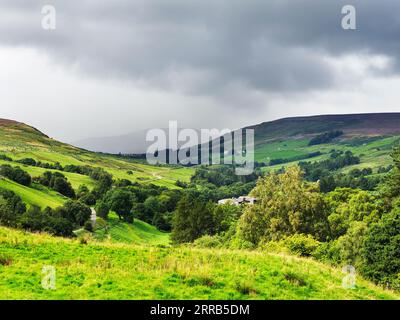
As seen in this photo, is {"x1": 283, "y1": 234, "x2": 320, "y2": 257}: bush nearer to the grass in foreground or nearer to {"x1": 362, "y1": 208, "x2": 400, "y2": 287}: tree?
{"x1": 362, "y1": 208, "x2": 400, "y2": 287}: tree

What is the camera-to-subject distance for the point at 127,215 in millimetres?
128875

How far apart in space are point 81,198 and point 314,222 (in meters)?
90.7

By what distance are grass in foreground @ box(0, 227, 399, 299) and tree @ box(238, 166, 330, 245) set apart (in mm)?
37040

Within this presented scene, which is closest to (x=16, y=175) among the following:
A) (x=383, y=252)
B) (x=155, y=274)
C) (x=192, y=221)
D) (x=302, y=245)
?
(x=192, y=221)

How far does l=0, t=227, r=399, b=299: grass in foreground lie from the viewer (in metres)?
19.5

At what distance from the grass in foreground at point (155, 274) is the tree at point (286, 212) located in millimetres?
37040

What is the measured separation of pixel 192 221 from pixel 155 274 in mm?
89314

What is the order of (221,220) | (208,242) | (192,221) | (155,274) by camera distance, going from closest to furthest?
(155,274) < (208,242) < (192,221) < (221,220)

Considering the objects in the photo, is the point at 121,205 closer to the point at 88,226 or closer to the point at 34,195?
the point at 34,195

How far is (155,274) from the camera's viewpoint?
2194 cm

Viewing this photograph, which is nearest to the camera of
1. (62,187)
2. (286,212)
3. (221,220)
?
(286,212)

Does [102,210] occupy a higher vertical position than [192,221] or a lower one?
higher

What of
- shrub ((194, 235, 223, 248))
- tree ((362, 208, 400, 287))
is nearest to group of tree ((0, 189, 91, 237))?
shrub ((194, 235, 223, 248))

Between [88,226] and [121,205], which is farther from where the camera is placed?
[121,205]
